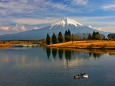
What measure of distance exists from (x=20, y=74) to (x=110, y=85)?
19604mm

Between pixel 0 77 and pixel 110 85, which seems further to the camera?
pixel 0 77

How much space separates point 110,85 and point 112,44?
97.9m

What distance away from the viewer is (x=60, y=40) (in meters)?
192

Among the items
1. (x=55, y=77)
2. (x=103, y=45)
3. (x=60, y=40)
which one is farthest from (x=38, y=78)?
(x=60, y=40)

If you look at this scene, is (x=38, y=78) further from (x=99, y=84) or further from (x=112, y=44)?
(x=112, y=44)

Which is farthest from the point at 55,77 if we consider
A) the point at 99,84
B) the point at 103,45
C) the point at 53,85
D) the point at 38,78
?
the point at 103,45

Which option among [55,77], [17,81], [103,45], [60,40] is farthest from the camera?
[60,40]

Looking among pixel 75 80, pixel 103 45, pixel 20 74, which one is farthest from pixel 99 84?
pixel 103 45

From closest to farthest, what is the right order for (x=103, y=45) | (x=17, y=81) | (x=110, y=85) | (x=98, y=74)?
(x=110, y=85)
(x=17, y=81)
(x=98, y=74)
(x=103, y=45)

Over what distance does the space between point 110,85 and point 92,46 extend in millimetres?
101617

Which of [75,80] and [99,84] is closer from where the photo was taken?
[99,84]

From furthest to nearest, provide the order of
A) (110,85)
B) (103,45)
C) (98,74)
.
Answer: (103,45)
(98,74)
(110,85)

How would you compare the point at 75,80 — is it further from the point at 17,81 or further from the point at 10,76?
the point at 10,76

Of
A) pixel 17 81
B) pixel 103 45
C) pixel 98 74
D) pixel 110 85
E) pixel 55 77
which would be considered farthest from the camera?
pixel 103 45
